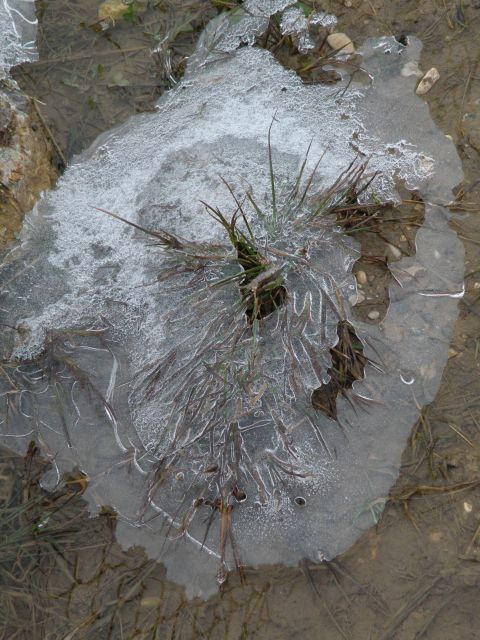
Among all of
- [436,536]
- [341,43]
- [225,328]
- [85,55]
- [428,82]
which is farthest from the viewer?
[85,55]

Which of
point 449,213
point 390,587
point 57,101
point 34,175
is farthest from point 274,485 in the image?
point 57,101

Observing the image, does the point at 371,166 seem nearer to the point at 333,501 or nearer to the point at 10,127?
the point at 333,501

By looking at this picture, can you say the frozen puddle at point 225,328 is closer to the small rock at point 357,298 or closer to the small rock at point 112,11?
the small rock at point 357,298

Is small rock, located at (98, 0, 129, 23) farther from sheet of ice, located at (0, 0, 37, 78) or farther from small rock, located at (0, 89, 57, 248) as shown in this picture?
small rock, located at (0, 89, 57, 248)

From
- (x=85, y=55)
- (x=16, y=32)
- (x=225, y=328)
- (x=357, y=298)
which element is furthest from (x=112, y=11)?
(x=357, y=298)

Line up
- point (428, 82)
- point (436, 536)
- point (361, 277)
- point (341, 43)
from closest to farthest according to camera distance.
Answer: point (436, 536) → point (361, 277) → point (428, 82) → point (341, 43)

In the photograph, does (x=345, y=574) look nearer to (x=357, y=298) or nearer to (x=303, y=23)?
(x=357, y=298)
